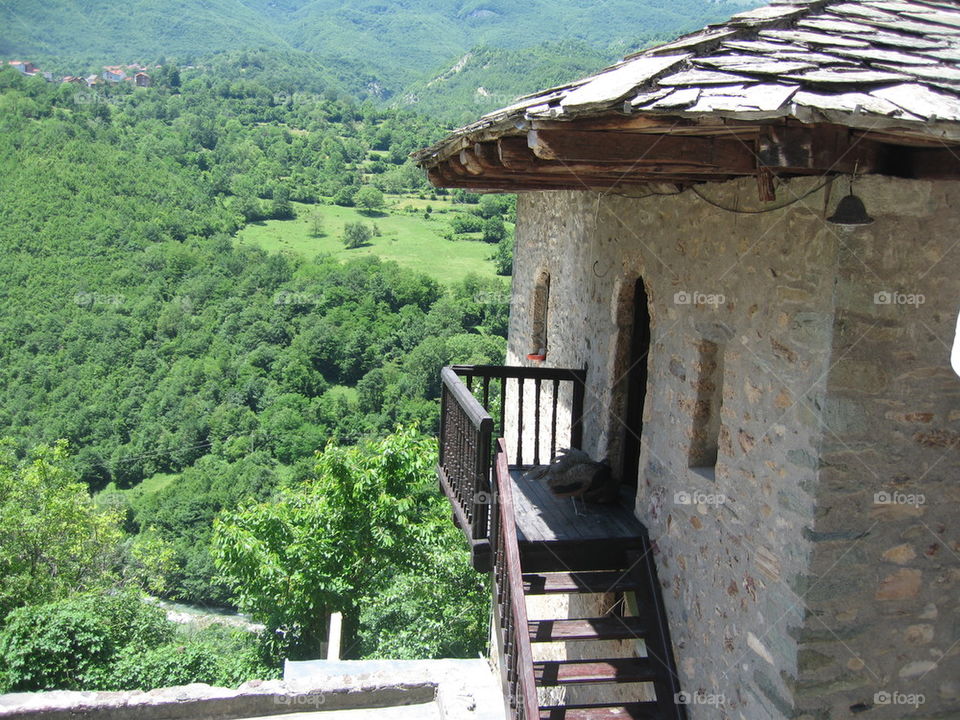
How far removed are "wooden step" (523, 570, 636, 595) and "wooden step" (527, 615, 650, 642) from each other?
0.60ft

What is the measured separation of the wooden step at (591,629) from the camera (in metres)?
5.16

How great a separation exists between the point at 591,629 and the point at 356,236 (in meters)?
55.4

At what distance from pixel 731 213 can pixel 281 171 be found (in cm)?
→ 7200

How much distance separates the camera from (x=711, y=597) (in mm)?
4613

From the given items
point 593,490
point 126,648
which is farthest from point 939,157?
point 126,648

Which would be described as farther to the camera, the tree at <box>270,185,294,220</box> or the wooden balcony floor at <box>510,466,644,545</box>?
the tree at <box>270,185,294,220</box>

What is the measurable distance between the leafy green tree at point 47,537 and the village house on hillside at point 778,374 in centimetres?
1399

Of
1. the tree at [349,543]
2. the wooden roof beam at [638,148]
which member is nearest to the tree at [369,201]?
the tree at [349,543]

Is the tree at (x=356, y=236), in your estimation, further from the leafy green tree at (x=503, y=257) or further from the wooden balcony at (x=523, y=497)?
the wooden balcony at (x=523, y=497)

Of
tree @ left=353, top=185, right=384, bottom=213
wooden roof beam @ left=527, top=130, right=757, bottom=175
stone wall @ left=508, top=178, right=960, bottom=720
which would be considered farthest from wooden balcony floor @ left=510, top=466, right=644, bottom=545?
tree @ left=353, top=185, right=384, bottom=213

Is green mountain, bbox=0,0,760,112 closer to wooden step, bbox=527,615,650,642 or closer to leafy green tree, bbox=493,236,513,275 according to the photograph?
leafy green tree, bbox=493,236,513,275

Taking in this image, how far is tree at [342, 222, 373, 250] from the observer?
58969mm

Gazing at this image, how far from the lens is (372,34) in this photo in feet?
420

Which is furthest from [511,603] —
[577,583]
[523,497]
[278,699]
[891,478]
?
[278,699]
